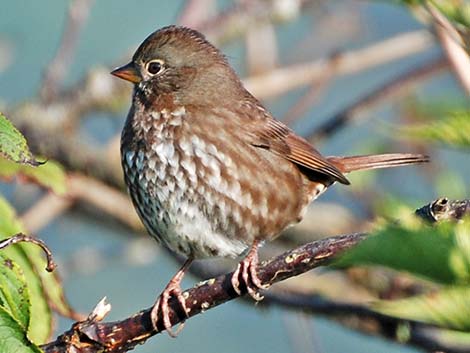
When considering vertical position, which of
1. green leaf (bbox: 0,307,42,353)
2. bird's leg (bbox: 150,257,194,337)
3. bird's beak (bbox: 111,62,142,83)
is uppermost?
bird's beak (bbox: 111,62,142,83)

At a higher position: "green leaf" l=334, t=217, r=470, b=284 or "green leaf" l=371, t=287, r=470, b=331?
"green leaf" l=371, t=287, r=470, b=331

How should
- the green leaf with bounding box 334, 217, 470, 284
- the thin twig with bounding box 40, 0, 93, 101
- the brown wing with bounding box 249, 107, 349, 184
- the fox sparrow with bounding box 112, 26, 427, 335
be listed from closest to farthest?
the green leaf with bounding box 334, 217, 470, 284, the fox sparrow with bounding box 112, 26, 427, 335, the brown wing with bounding box 249, 107, 349, 184, the thin twig with bounding box 40, 0, 93, 101

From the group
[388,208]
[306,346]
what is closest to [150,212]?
[388,208]

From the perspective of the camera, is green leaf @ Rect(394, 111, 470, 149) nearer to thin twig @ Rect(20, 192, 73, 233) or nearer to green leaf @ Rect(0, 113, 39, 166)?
green leaf @ Rect(0, 113, 39, 166)

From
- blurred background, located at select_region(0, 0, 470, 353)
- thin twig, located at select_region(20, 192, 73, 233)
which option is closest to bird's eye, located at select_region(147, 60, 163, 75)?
blurred background, located at select_region(0, 0, 470, 353)

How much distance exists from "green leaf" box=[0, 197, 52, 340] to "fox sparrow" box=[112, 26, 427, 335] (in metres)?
0.90

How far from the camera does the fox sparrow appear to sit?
3.87m

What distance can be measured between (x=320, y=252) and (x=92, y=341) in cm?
61

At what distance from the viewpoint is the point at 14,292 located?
87.4 inches

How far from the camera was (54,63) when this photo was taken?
5.55m

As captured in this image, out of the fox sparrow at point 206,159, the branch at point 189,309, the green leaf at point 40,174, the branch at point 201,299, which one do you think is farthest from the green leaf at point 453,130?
the fox sparrow at point 206,159

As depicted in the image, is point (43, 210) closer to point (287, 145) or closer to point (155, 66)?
point (155, 66)

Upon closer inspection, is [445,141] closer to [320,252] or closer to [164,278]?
[320,252]

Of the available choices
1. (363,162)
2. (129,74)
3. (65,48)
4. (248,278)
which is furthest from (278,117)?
(248,278)
